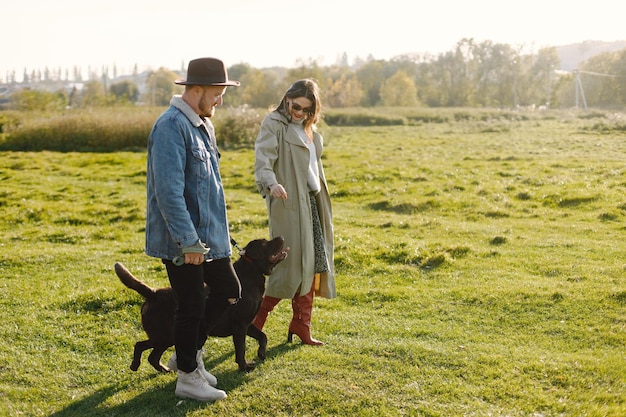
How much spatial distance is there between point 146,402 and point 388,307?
10.8 feet

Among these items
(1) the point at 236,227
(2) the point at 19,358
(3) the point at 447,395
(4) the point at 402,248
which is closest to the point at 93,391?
(2) the point at 19,358

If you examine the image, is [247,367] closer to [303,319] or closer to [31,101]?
[303,319]

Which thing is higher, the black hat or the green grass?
the black hat

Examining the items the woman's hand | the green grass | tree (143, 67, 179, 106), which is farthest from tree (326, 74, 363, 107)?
the woman's hand

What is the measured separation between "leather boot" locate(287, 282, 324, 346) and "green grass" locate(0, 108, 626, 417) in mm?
175

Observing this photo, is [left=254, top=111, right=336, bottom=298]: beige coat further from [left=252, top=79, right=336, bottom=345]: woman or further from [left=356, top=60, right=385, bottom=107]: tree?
[left=356, top=60, right=385, bottom=107]: tree

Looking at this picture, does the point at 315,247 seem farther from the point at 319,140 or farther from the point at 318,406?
the point at 318,406

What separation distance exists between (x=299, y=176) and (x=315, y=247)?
2.25 feet

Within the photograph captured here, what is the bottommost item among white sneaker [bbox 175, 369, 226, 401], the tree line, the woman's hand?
white sneaker [bbox 175, 369, 226, 401]

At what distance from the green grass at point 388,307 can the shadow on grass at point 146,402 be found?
16 millimetres

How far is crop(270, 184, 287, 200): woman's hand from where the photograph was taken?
5117 millimetres

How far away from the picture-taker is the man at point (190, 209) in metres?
4.05

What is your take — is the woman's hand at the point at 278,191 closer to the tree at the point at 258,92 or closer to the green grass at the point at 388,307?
the green grass at the point at 388,307

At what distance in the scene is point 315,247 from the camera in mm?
5773
